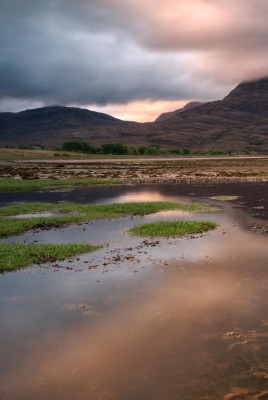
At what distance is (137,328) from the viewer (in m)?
→ 11.7

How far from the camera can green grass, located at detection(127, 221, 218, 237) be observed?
23.6 metres

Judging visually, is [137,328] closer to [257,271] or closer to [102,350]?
[102,350]

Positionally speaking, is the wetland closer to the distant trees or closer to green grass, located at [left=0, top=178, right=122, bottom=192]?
green grass, located at [left=0, top=178, right=122, bottom=192]

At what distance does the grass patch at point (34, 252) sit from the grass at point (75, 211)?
5.80 m

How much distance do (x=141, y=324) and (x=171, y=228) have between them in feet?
41.3

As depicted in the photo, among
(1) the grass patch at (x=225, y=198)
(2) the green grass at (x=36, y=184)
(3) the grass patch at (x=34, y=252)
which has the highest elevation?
(2) the green grass at (x=36, y=184)

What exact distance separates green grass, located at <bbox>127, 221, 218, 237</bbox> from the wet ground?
1703 millimetres

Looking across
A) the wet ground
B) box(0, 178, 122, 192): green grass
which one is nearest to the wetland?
the wet ground

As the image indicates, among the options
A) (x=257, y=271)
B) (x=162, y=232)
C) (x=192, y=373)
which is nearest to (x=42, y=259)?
(x=162, y=232)

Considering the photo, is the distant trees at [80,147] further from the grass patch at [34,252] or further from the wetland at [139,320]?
the grass patch at [34,252]

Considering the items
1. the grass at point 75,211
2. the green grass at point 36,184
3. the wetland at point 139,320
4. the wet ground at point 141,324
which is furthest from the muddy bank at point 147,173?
the wet ground at point 141,324

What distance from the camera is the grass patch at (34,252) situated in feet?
58.2

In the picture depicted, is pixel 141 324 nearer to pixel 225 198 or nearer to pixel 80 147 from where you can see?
pixel 225 198

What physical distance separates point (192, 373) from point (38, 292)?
24.0 ft
